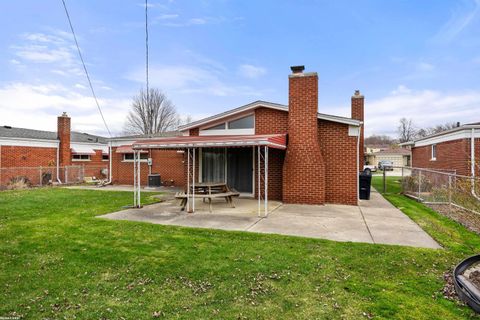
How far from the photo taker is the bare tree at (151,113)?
43250 mm

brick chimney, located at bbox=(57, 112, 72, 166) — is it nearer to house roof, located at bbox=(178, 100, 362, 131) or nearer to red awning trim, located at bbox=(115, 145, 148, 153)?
red awning trim, located at bbox=(115, 145, 148, 153)

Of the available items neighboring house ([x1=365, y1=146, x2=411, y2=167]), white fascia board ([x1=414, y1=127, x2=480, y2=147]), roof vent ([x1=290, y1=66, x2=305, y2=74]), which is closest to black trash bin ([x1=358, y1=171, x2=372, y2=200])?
roof vent ([x1=290, y1=66, x2=305, y2=74])

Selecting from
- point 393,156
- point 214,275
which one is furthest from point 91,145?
point 393,156

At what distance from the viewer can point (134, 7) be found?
1031 centimetres

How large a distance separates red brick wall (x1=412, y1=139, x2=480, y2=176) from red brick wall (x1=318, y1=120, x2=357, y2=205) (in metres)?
5.89

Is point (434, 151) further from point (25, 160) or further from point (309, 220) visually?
point (25, 160)

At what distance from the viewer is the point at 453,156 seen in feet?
50.9

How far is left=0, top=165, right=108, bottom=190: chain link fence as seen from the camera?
17719 mm

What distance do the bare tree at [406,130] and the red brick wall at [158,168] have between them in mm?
65434

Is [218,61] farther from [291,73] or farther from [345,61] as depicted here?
[291,73]

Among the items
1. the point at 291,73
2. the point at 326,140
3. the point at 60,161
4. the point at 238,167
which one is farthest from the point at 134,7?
the point at 60,161

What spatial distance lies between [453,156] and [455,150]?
393mm

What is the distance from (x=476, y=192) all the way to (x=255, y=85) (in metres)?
19.3

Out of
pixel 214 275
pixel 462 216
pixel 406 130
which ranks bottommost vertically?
pixel 214 275
